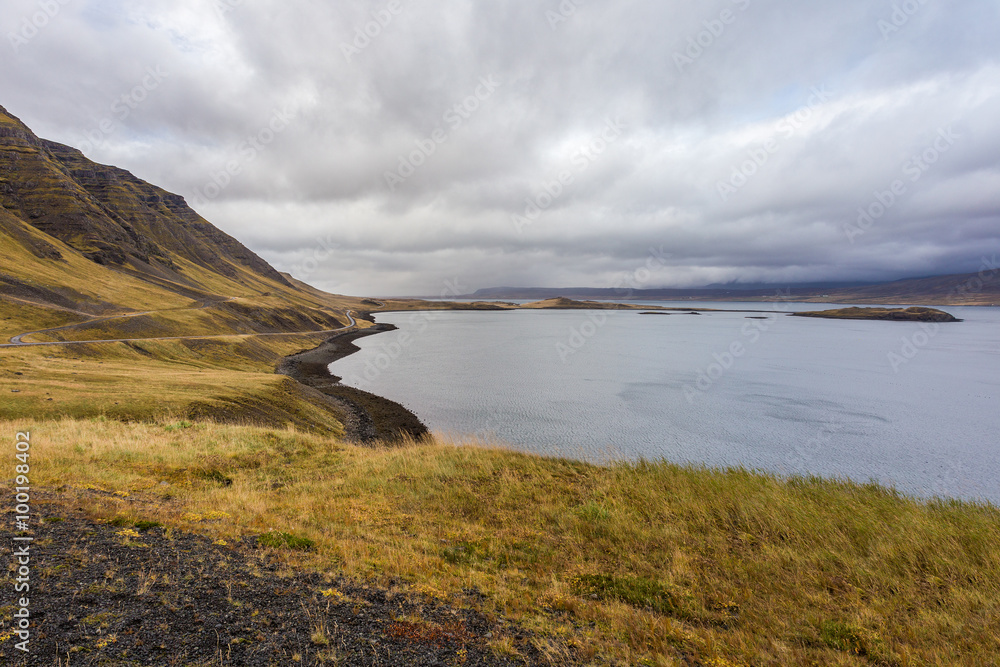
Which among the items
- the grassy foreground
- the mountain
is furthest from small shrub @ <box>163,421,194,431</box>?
the mountain

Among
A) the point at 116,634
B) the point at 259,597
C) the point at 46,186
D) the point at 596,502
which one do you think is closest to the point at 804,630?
the point at 596,502

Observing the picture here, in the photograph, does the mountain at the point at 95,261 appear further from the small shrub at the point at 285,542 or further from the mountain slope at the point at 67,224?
the small shrub at the point at 285,542

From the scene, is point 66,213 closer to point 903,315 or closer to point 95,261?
point 95,261

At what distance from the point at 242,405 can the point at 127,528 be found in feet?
84.1

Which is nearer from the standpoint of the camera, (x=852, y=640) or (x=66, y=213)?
(x=852, y=640)

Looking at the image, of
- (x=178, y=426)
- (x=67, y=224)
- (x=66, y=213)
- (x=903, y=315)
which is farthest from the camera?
(x=903, y=315)

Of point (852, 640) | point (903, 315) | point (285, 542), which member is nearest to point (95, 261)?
point (285, 542)

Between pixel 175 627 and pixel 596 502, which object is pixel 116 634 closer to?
pixel 175 627

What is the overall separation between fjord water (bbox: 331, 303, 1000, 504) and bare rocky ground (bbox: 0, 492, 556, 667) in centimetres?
1365

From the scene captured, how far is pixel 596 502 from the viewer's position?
455 inches

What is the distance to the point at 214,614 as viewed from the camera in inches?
232

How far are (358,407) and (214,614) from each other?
39.1 meters

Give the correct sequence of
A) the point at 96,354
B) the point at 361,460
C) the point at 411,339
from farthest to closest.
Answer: the point at 411,339
the point at 96,354
the point at 361,460

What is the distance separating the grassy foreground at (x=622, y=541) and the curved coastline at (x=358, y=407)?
14.3 metres
